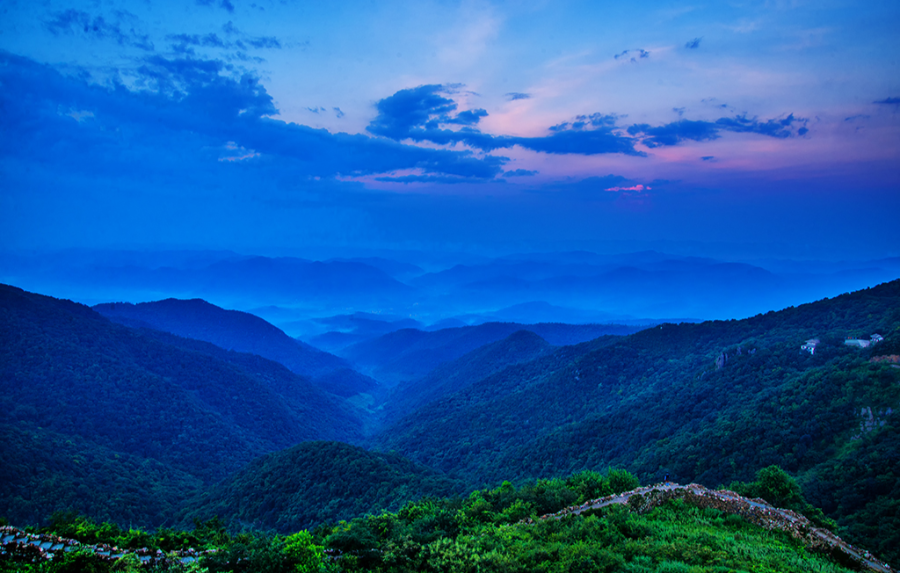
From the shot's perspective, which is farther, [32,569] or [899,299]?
[899,299]

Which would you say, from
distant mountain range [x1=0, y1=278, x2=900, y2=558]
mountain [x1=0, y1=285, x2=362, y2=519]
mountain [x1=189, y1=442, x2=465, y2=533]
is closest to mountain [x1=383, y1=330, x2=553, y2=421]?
distant mountain range [x1=0, y1=278, x2=900, y2=558]

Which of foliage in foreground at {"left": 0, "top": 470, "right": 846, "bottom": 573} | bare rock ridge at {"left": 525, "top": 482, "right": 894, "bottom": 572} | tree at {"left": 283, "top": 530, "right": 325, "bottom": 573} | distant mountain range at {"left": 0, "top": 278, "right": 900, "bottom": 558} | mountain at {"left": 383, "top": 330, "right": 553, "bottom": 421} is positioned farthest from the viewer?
mountain at {"left": 383, "top": 330, "right": 553, "bottom": 421}

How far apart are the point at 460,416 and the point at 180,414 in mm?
60266

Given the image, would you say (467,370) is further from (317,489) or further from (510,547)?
(510,547)

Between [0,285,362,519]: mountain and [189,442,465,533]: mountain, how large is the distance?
544 inches

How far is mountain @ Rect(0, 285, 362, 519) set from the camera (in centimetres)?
6994

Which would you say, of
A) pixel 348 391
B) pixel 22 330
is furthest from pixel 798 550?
pixel 348 391

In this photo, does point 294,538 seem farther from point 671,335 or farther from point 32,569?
point 671,335

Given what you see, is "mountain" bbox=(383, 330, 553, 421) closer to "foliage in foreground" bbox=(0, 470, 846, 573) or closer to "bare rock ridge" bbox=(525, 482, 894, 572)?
"bare rock ridge" bbox=(525, 482, 894, 572)

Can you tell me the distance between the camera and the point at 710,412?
2312 inches

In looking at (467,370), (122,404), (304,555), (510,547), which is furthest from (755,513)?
(467,370)

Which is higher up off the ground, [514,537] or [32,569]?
[32,569]

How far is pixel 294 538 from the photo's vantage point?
19047mm

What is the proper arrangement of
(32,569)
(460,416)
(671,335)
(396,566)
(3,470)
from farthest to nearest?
(460,416) < (671,335) < (3,470) < (396,566) < (32,569)
